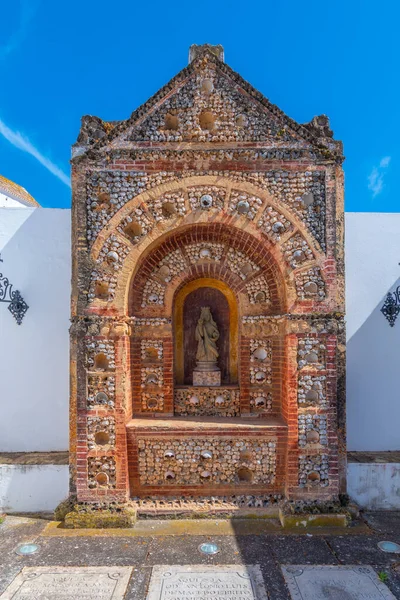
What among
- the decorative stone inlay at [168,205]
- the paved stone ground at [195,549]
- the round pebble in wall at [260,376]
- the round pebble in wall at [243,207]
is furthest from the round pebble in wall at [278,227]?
the paved stone ground at [195,549]

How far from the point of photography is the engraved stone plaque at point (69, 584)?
489 centimetres

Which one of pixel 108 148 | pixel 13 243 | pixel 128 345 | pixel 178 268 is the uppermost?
pixel 108 148

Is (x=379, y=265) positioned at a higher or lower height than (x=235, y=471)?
higher

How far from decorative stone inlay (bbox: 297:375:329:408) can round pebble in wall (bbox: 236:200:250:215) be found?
9.52 ft

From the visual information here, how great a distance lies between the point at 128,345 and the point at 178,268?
1.66m

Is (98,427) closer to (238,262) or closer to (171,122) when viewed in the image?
(238,262)

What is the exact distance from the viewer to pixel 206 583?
16.6 ft

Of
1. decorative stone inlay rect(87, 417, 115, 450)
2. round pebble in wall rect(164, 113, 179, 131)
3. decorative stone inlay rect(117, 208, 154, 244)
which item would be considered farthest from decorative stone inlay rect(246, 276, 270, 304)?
decorative stone inlay rect(87, 417, 115, 450)

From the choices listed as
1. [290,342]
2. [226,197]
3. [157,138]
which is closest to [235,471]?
[290,342]

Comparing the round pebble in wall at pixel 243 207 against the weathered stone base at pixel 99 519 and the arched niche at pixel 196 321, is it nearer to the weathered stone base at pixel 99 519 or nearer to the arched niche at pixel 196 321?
the arched niche at pixel 196 321

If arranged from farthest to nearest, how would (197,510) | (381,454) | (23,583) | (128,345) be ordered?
(381,454), (128,345), (197,510), (23,583)

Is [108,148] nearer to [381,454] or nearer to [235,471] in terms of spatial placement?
[235,471]

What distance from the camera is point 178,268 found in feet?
24.5

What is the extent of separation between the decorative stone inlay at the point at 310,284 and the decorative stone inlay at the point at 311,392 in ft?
4.42
